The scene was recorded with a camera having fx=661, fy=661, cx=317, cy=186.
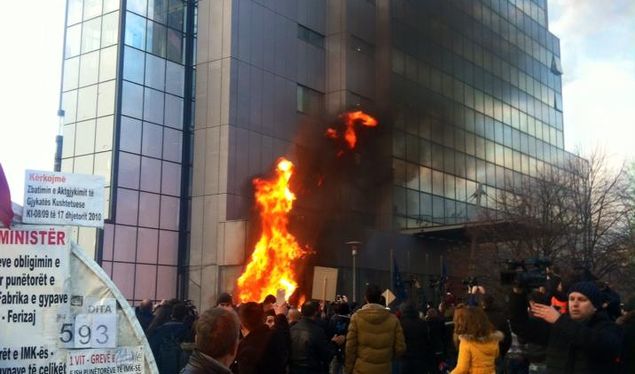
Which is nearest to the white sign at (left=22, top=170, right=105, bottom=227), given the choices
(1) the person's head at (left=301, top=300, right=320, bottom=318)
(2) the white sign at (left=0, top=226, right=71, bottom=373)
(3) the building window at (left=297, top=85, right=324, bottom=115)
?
(2) the white sign at (left=0, top=226, right=71, bottom=373)

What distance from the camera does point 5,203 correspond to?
394 cm

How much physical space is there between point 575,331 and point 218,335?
8.32ft

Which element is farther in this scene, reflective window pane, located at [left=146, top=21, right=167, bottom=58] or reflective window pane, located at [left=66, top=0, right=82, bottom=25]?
reflective window pane, located at [left=66, top=0, right=82, bottom=25]

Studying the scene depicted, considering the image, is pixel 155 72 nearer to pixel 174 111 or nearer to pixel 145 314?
pixel 174 111

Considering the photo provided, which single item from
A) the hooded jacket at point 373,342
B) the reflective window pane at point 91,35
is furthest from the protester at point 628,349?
the reflective window pane at point 91,35

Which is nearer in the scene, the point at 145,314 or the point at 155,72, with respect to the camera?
the point at 145,314

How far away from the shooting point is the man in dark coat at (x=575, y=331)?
14.7ft

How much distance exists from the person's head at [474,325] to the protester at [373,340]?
142cm

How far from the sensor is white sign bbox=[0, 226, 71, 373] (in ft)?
12.8

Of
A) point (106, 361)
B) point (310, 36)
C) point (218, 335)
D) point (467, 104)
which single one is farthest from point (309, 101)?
point (218, 335)

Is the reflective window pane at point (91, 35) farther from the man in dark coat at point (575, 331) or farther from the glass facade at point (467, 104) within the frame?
the man in dark coat at point (575, 331)

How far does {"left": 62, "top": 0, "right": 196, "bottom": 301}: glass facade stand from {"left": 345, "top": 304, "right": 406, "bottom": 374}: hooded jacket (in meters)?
19.8

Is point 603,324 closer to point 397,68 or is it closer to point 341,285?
point 341,285

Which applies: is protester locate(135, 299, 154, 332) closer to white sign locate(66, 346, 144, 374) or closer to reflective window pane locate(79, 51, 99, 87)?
white sign locate(66, 346, 144, 374)
